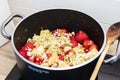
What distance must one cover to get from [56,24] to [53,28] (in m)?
0.02

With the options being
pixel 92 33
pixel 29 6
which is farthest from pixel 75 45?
pixel 29 6

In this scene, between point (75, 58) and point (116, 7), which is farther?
point (116, 7)

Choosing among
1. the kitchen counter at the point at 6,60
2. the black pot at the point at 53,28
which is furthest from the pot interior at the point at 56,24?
the kitchen counter at the point at 6,60

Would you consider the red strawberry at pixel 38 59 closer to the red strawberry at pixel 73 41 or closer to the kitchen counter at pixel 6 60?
the red strawberry at pixel 73 41

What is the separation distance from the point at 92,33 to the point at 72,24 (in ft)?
0.23

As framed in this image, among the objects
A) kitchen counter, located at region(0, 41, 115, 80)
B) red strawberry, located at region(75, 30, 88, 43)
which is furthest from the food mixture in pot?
kitchen counter, located at region(0, 41, 115, 80)

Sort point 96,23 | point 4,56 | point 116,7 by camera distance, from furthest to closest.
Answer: point 4,56
point 116,7
point 96,23

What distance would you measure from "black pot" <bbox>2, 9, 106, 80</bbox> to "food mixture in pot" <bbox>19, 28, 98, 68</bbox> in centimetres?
2

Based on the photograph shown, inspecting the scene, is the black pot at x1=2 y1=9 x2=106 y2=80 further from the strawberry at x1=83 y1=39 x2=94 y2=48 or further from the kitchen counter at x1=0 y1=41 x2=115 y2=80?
the kitchen counter at x1=0 y1=41 x2=115 y2=80

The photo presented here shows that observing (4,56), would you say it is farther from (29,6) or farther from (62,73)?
(62,73)

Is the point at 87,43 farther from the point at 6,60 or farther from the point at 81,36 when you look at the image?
the point at 6,60

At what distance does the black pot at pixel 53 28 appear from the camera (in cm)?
55

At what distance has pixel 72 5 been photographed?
809 millimetres

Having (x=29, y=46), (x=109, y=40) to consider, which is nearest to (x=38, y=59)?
(x=29, y=46)
